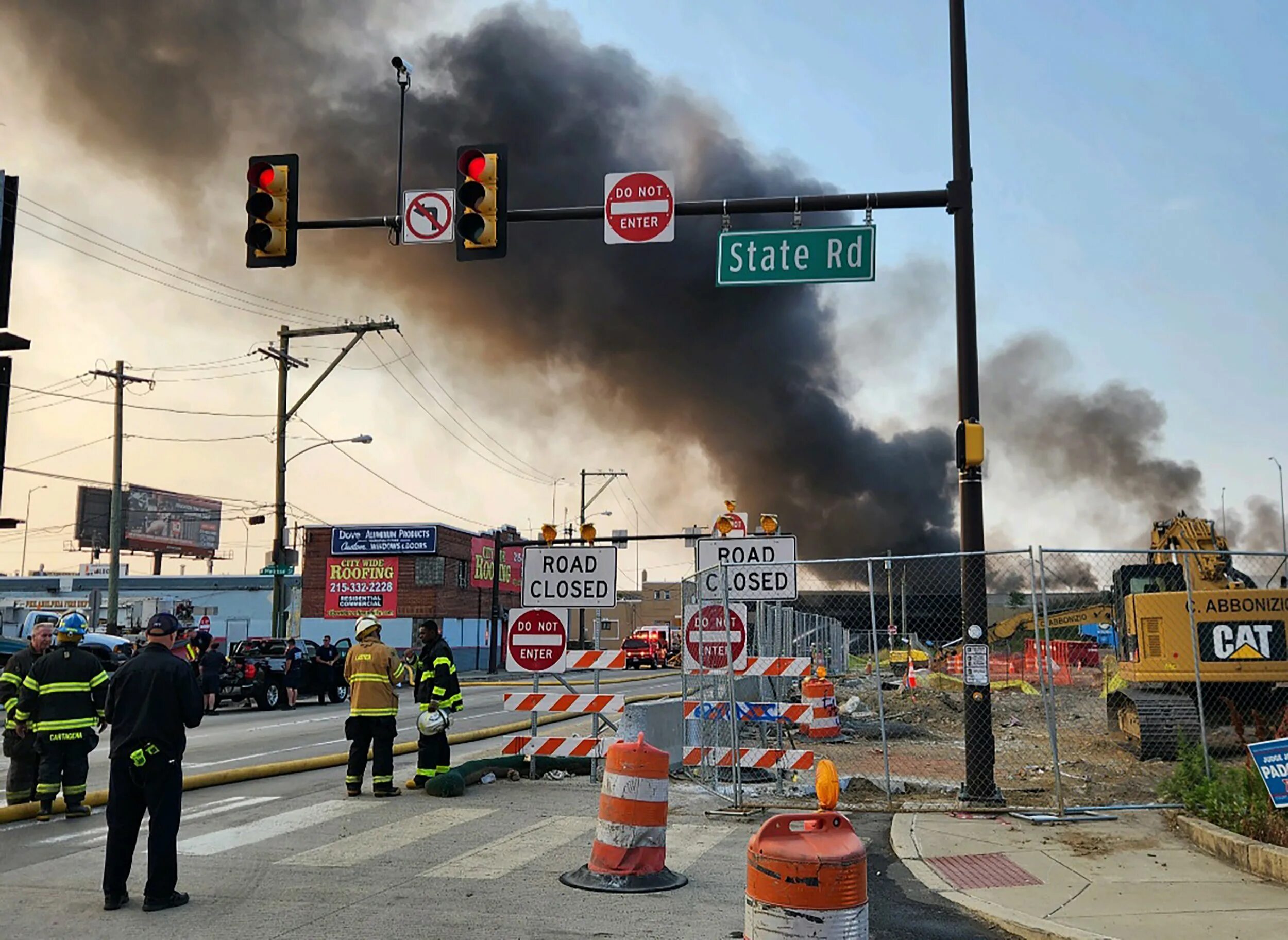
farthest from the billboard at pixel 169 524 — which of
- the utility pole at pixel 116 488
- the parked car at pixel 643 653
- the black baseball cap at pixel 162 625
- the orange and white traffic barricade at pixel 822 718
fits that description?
the black baseball cap at pixel 162 625

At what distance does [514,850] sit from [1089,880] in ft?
14.3

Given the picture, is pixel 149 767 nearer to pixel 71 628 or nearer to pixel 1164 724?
pixel 71 628

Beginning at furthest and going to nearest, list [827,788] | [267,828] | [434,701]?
[434,701] < [267,828] < [827,788]

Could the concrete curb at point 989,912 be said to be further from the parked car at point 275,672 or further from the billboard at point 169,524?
the billboard at point 169,524

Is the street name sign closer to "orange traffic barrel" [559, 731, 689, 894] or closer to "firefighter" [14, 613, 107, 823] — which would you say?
"orange traffic barrel" [559, 731, 689, 894]

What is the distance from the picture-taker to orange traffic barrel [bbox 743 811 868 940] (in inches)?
195

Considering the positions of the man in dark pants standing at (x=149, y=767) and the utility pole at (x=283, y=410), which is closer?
the man in dark pants standing at (x=149, y=767)

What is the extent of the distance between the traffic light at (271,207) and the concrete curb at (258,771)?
5.78 metres

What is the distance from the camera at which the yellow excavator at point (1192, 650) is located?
47.4 ft

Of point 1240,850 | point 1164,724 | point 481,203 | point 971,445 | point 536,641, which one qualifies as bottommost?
point 1240,850

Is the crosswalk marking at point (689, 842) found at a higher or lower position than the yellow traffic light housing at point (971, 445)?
lower

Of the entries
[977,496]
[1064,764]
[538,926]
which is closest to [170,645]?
[538,926]

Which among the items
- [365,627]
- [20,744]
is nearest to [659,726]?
[365,627]

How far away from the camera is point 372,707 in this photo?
38.5ft
